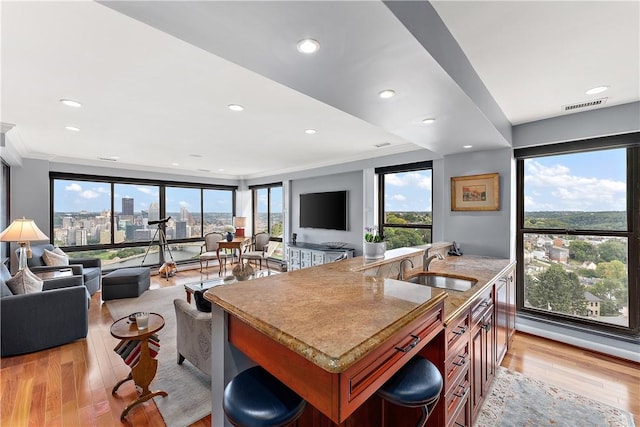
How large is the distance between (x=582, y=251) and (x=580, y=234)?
0.60 feet

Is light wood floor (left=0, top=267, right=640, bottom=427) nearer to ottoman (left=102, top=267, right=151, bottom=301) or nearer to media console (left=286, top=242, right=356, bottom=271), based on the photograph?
ottoman (left=102, top=267, right=151, bottom=301)

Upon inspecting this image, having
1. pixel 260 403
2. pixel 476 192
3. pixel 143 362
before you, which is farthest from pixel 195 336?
pixel 476 192

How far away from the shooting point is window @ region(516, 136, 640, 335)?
9.25ft

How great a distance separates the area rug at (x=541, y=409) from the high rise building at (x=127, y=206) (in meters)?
7.01

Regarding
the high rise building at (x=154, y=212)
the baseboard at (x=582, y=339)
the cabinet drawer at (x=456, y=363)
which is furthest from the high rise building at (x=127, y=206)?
the baseboard at (x=582, y=339)

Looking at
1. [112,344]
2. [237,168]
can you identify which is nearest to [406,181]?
[237,168]

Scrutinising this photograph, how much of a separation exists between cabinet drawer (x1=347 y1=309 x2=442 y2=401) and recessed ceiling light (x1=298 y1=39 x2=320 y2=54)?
1.30 meters

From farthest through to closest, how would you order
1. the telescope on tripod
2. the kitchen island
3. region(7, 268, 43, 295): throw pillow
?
the telescope on tripod → region(7, 268, 43, 295): throw pillow → the kitchen island

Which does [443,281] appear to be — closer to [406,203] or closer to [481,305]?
[481,305]

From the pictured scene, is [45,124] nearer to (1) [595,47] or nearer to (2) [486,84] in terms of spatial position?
(2) [486,84]

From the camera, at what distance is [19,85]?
90.4 inches

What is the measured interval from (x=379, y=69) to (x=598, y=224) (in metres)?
3.13

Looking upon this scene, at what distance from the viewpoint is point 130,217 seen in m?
6.27

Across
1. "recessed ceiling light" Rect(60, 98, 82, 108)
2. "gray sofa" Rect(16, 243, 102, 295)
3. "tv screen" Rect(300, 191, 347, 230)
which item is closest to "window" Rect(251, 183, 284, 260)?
"tv screen" Rect(300, 191, 347, 230)
